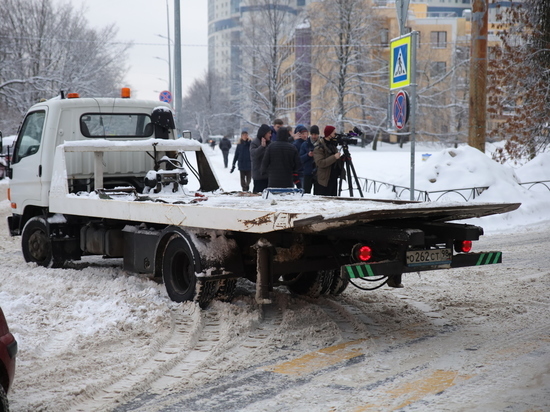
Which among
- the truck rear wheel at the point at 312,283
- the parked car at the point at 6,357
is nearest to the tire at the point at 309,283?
the truck rear wheel at the point at 312,283

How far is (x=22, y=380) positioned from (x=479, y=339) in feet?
11.4

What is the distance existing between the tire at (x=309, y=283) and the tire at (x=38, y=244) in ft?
10.6

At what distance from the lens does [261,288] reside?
579cm

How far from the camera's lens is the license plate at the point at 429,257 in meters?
5.57

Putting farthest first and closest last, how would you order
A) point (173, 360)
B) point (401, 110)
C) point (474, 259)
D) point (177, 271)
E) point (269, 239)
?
point (401, 110) → point (177, 271) → point (474, 259) → point (269, 239) → point (173, 360)

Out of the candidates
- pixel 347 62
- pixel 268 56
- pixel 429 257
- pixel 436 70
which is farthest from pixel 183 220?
pixel 436 70

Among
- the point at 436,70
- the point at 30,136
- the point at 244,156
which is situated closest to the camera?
the point at 30,136

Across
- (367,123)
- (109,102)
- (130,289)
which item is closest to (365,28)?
(367,123)

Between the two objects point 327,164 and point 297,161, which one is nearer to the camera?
point 297,161

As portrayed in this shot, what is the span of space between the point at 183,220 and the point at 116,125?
3.91m

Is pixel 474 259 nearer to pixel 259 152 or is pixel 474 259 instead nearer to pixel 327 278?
pixel 327 278

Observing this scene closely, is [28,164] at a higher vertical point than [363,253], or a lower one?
higher

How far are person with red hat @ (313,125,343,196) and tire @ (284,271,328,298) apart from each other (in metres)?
3.80

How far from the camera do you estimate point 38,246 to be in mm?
9070
